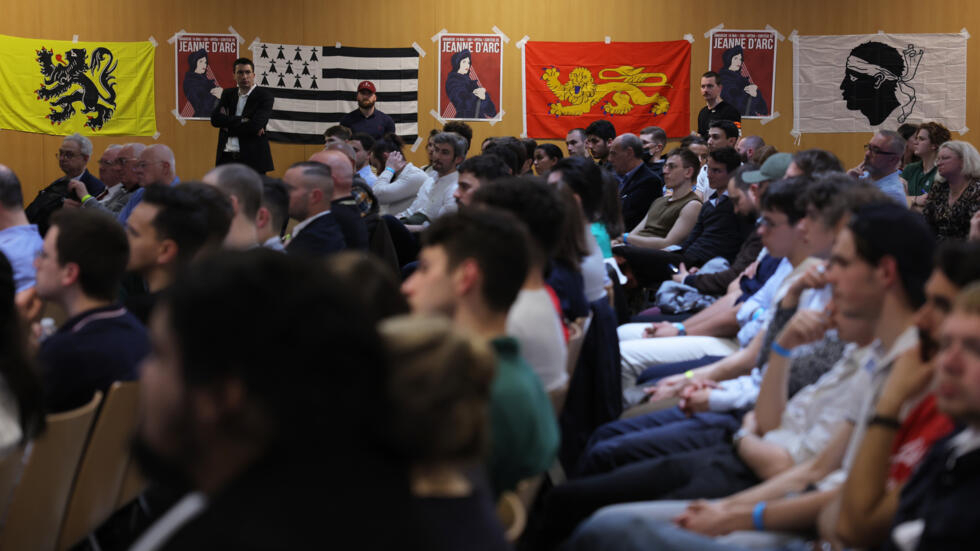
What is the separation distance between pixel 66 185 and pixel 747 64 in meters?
7.22

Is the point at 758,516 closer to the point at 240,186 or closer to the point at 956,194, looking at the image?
the point at 240,186

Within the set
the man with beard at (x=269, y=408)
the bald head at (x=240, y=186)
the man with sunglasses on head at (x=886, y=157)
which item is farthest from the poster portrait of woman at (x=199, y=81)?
the man with beard at (x=269, y=408)

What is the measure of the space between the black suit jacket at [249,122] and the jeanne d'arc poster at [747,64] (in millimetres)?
4954

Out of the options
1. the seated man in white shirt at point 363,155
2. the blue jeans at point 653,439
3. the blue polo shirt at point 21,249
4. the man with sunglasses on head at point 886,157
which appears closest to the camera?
the blue jeans at point 653,439

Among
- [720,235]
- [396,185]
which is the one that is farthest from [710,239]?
[396,185]

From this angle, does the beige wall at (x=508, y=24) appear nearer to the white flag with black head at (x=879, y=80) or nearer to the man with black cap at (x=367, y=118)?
the white flag with black head at (x=879, y=80)

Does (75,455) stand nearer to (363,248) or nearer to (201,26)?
(363,248)

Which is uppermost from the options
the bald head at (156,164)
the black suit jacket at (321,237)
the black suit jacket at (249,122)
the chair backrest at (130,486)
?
the black suit jacket at (249,122)

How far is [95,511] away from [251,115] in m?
7.42

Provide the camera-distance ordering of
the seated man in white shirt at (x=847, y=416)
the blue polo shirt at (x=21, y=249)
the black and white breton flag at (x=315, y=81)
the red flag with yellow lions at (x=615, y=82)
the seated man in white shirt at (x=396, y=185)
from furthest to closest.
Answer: the red flag with yellow lions at (x=615, y=82) < the black and white breton flag at (x=315, y=81) < the seated man in white shirt at (x=396, y=185) < the blue polo shirt at (x=21, y=249) < the seated man in white shirt at (x=847, y=416)

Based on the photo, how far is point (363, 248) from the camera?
4703 millimetres

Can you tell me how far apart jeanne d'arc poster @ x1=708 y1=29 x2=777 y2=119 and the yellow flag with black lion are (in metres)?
6.29

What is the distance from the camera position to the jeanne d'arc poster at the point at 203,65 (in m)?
10.6

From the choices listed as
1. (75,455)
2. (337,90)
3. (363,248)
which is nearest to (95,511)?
(75,455)
